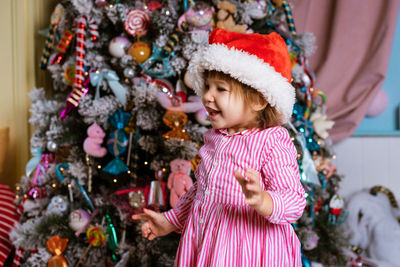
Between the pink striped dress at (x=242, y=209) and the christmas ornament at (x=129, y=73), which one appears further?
the christmas ornament at (x=129, y=73)

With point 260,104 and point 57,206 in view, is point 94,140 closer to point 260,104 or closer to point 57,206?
point 57,206

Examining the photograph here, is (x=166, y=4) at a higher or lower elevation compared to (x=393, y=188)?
higher

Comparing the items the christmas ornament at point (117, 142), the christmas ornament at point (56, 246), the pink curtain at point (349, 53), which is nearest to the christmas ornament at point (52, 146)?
the christmas ornament at point (117, 142)

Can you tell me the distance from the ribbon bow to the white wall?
4.50 feet

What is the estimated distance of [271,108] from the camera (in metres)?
0.95

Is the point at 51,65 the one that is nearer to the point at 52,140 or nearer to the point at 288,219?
the point at 52,140

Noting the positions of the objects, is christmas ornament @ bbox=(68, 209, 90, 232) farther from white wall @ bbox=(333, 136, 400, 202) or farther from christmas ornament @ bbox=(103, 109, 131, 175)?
white wall @ bbox=(333, 136, 400, 202)

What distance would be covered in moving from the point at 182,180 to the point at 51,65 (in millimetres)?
847

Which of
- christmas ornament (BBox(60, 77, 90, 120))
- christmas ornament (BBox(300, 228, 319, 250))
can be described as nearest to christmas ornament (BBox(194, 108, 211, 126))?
christmas ornament (BBox(60, 77, 90, 120))

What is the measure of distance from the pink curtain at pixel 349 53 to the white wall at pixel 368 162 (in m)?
0.14

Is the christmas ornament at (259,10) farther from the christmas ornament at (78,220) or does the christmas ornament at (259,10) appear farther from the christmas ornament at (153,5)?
the christmas ornament at (78,220)

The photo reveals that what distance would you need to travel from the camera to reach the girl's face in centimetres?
93

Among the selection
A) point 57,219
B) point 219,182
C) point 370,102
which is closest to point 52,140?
point 57,219

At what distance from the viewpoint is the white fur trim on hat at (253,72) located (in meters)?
0.89
